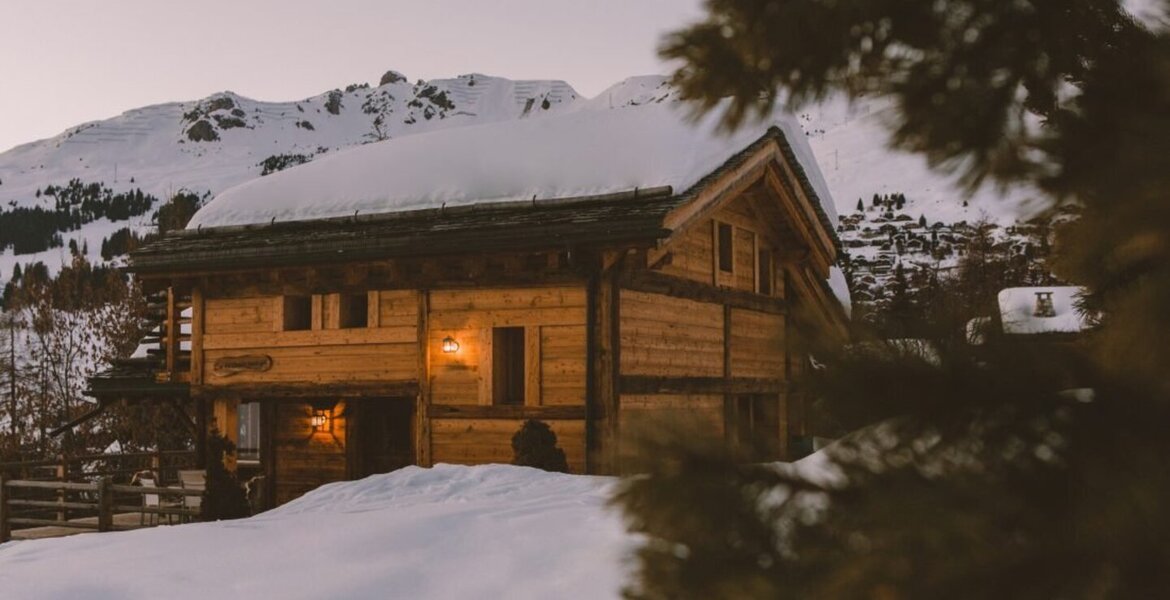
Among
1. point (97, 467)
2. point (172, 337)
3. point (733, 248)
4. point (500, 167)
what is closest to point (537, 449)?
point (500, 167)

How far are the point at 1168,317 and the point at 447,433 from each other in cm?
1428

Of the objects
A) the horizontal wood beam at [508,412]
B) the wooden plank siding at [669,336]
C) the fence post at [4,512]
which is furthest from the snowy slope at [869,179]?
the fence post at [4,512]

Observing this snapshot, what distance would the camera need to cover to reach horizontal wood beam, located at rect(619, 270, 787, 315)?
15.0m

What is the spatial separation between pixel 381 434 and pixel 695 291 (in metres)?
7.04

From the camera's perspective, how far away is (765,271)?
1997 cm

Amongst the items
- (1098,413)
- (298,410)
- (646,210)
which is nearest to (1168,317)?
(1098,413)

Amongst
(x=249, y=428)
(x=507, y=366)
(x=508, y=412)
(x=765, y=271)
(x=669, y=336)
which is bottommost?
(x=249, y=428)

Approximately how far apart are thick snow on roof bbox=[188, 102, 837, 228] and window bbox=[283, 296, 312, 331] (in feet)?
4.44

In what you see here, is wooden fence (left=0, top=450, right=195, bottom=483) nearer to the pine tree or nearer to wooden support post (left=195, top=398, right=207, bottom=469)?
wooden support post (left=195, top=398, right=207, bottom=469)

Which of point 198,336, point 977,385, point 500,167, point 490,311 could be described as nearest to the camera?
point 977,385

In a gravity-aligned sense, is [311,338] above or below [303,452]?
above

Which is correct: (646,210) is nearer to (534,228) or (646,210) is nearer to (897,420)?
(534,228)

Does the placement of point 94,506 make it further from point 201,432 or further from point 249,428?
point 249,428

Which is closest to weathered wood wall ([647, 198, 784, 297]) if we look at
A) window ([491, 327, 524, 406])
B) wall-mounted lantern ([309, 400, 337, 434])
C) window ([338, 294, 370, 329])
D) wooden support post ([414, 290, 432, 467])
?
window ([491, 327, 524, 406])
